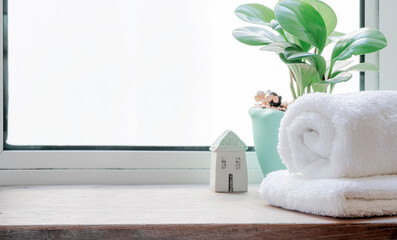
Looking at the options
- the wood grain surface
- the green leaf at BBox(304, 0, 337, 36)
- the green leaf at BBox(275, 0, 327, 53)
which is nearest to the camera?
the wood grain surface

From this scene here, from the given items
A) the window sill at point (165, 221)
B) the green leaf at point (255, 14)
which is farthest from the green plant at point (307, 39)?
the window sill at point (165, 221)

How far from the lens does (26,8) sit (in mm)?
1056

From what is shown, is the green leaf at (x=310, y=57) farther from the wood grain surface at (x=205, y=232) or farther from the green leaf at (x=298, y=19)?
the wood grain surface at (x=205, y=232)

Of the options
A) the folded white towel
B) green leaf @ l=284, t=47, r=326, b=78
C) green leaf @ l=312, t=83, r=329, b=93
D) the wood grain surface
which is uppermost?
green leaf @ l=284, t=47, r=326, b=78

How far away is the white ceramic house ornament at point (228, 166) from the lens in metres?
0.89

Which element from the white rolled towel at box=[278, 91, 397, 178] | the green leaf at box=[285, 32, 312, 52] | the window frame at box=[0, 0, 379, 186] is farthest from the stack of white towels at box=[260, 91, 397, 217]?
the window frame at box=[0, 0, 379, 186]

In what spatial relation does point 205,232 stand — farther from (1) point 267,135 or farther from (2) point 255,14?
(2) point 255,14

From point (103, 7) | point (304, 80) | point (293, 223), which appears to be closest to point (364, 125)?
point (293, 223)

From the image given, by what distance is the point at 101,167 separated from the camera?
1.02m

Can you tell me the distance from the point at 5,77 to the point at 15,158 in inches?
7.5

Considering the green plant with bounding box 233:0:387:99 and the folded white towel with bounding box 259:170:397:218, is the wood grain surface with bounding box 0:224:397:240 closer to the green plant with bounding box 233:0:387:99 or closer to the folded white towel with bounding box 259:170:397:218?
the folded white towel with bounding box 259:170:397:218

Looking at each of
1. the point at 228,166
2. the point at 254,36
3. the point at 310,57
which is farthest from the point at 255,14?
the point at 228,166

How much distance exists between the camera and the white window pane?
3.46 feet

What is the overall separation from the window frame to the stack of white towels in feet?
1.21
